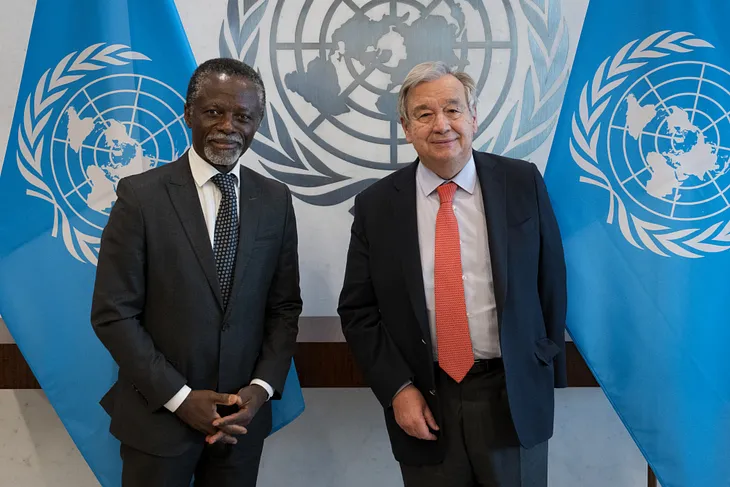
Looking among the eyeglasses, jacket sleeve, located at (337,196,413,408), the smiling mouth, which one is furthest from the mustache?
the eyeglasses

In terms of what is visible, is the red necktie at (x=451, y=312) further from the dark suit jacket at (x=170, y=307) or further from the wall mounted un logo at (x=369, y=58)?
the wall mounted un logo at (x=369, y=58)

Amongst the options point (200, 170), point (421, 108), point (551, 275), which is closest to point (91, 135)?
point (200, 170)

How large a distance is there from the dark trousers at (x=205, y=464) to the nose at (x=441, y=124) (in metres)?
0.88

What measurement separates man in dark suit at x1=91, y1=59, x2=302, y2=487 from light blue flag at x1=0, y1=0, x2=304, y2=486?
0.50m

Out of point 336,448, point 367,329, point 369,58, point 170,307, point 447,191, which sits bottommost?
point 336,448

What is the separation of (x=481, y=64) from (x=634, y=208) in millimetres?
736

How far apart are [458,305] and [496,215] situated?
253 mm

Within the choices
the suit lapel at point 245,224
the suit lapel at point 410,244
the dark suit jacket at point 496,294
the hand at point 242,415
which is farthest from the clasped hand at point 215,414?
the suit lapel at point 410,244

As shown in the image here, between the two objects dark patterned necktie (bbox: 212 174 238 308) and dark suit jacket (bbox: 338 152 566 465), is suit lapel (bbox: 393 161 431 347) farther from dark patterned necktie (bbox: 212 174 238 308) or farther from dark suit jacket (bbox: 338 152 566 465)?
dark patterned necktie (bbox: 212 174 238 308)

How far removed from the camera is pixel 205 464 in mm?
1714

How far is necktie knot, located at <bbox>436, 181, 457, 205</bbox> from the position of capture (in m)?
1.72

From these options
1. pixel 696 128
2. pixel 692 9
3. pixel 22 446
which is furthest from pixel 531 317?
pixel 22 446

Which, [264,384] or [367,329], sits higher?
[367,329]

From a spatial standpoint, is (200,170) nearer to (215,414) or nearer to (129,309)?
(129,309)
